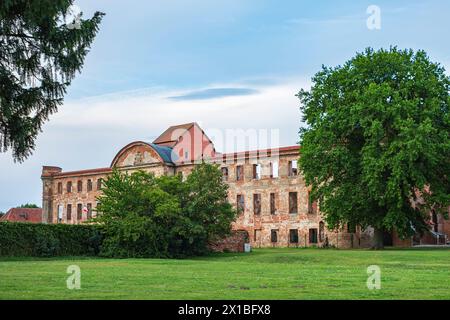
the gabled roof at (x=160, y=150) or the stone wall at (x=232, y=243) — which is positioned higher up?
the gabled roof at (x=160, y=150)

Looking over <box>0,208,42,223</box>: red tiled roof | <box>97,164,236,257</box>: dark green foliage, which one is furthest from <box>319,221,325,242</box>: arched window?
<box>0,208,42,223</box>: red tiled roof

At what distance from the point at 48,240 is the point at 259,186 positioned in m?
22.9

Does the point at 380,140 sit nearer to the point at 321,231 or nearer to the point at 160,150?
the point at 321,231

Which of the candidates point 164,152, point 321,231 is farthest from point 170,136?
point 321,231

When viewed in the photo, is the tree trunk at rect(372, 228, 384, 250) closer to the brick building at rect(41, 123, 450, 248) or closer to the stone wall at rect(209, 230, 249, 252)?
the brick building at rect(41, 123, 450, 248)

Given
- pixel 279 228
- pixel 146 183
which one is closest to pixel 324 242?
pixel 279 228

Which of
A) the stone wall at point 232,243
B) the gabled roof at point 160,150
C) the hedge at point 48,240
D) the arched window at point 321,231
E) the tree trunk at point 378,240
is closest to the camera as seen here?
the hedge at point 48,240

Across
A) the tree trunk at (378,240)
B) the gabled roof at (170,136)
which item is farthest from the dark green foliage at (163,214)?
the gabled roof at (170,136)

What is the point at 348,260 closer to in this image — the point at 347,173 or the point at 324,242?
the point at 347,173

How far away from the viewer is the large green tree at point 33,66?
563 inches

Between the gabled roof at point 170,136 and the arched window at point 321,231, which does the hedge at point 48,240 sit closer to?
the arched window at point 321,231

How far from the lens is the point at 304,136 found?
43.0 metres

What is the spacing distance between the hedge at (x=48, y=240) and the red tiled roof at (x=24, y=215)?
160 feet
